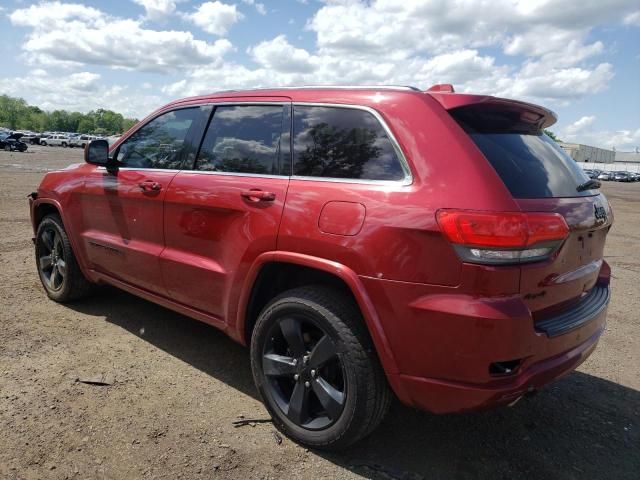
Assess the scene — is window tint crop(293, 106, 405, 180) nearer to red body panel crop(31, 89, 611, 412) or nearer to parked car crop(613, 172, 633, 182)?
red body panel crop(31, 89, 611, 412)

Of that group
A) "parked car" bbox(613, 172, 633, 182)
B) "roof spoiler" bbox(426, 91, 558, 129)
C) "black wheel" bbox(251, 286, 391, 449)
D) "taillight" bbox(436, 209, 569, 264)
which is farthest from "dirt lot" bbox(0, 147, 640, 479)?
"parked car" bbox(613, 172, 633, 182)

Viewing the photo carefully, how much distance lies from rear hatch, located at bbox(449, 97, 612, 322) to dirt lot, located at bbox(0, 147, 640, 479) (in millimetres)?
921

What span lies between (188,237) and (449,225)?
1770 millimetres

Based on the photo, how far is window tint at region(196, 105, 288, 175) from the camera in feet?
10.0

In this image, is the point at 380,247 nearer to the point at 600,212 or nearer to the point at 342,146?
the point at 342,146

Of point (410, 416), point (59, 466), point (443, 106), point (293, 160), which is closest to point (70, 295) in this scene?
point (59, 466)

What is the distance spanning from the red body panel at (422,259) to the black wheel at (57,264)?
2.00m

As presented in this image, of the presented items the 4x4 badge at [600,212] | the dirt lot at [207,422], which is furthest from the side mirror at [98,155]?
the 4x4 badge at [600,212]

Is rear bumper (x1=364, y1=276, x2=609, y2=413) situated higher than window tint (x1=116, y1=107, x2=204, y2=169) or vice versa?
window tint (x1=116, y1=107, x2=204, y2=169)

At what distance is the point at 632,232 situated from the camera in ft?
38.8

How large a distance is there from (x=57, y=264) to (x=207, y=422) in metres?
2.53

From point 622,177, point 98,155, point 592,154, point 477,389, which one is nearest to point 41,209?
point 98,155

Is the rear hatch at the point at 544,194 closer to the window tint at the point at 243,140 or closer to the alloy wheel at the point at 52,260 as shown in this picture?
the window tint at the point at 243,140

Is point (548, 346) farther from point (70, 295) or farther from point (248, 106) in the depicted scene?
point (70, 295)
